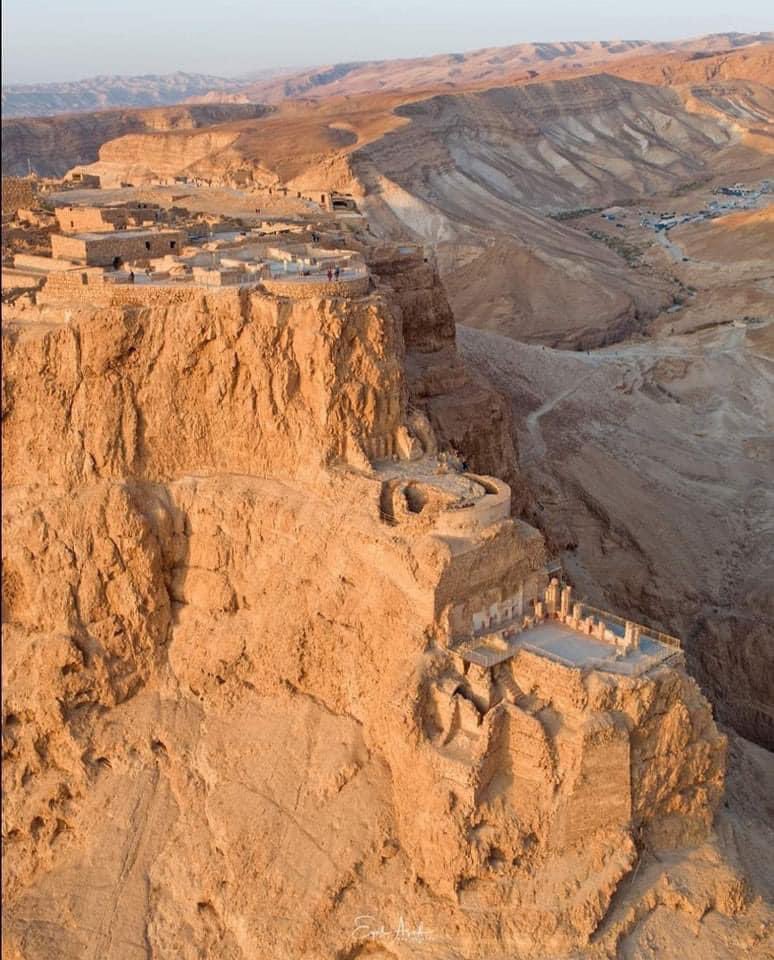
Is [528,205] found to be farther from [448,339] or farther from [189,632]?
[189,632]

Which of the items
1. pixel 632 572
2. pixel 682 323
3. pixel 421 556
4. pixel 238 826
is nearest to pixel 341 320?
pixel 421 556

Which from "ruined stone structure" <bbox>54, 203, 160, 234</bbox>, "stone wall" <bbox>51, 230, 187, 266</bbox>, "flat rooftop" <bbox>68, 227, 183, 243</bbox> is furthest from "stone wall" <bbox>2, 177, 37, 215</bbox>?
"stone wall" <bbox>51, 230, 187, 266</bbox>

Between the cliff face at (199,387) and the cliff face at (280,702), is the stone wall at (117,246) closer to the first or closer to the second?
the cliff face at (280,702)

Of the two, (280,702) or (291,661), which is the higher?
(291,661)

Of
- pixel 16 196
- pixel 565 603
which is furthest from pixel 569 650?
pixel 16 196

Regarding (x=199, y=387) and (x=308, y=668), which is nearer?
(x=308, y=668)

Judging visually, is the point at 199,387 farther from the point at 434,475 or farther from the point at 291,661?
the point at 291,661
